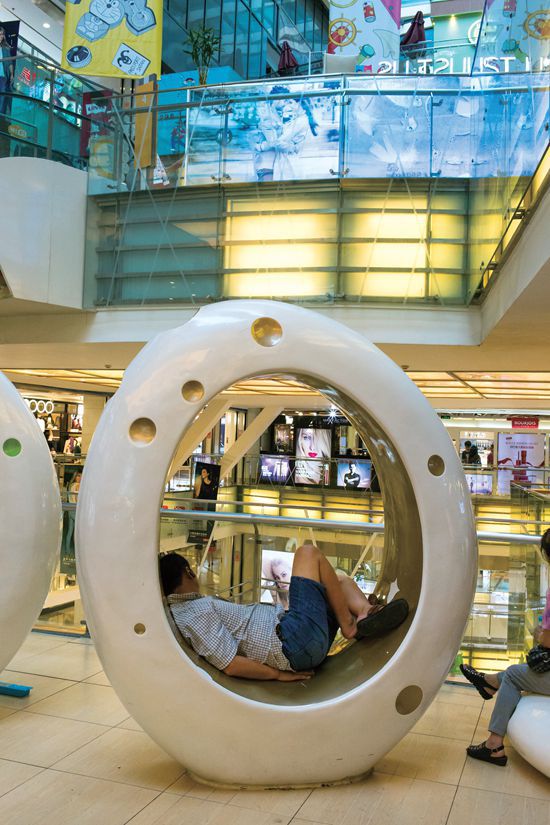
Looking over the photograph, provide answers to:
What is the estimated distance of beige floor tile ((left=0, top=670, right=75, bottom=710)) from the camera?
4141mm

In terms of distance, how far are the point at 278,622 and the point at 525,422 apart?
95.7ft

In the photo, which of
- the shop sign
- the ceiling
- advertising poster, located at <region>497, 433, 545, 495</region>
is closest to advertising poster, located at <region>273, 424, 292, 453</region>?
the shop sign

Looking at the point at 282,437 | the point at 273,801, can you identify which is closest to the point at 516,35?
the point at 273,801

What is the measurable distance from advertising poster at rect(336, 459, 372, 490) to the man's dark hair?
23248 mm

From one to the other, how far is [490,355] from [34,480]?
11507mm

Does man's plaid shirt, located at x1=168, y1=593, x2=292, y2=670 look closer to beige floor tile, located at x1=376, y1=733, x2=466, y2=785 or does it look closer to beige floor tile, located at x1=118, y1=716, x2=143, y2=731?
beige floor tile, located at x1=376, y1=733, x2=466, y2=785

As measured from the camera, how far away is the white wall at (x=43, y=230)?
14266mm

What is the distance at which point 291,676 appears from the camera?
11.2ft

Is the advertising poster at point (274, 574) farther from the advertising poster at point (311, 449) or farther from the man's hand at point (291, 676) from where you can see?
the advertising poster at point (311, 449)

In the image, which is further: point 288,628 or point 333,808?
point 288,628

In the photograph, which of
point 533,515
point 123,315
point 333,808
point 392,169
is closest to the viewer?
point 333,808

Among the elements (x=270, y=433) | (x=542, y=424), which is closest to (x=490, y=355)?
(x=542, y=424)

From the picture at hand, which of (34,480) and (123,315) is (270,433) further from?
(34,480)

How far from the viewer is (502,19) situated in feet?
25.2
